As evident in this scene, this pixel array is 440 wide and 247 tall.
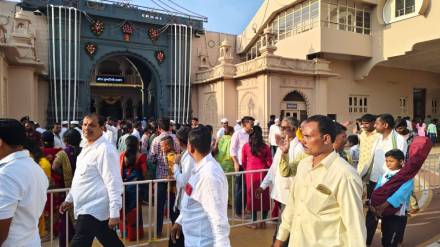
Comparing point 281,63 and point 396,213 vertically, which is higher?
point 281,63

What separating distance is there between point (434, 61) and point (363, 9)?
6.07 metres

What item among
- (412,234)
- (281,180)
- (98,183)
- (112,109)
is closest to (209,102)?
(112,109)

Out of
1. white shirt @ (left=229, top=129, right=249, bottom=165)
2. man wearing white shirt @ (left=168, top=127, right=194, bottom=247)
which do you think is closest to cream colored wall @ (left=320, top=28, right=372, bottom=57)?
white shirt @ (left=229, top=129, right=249, bottom=165)

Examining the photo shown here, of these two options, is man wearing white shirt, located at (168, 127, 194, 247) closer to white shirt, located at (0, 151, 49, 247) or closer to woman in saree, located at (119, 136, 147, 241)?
woman in saree, located at (119, 136, 147, 241)

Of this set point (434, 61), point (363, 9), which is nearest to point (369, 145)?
point (363, 9)

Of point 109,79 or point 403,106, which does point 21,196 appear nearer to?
point 109,79

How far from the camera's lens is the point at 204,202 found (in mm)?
2359

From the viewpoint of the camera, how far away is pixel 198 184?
2.39 metres

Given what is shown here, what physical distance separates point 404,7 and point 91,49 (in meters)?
Answer: 17.5

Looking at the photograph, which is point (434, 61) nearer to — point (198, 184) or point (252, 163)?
point (252, 163)

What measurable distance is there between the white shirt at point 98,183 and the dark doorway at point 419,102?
86.1 feet

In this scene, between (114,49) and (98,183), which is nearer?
(98,183)

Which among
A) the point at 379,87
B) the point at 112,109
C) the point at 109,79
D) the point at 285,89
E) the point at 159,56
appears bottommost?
the point at 112,109

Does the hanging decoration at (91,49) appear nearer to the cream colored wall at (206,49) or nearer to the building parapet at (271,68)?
the cream colored wall at (206,49)
